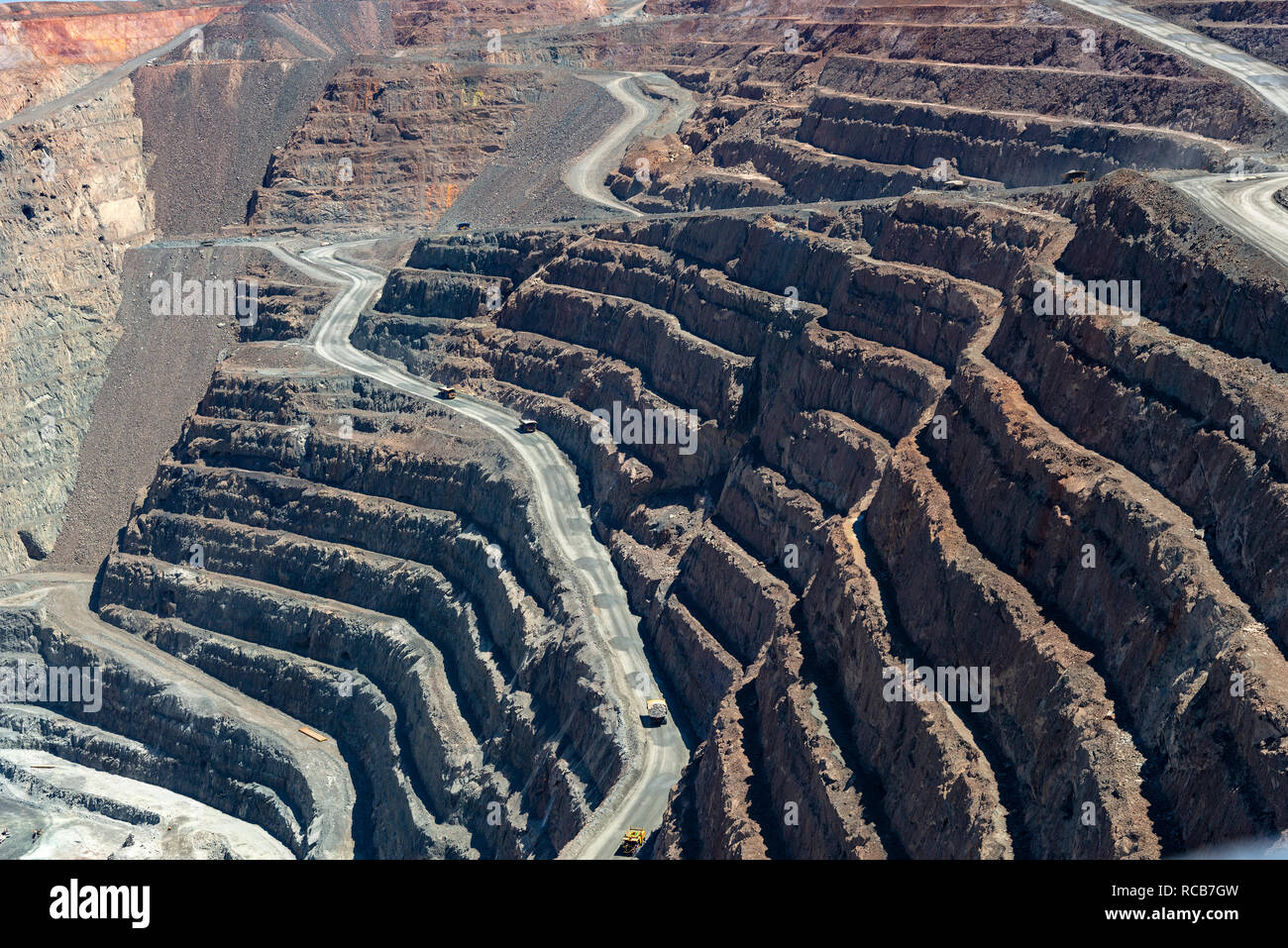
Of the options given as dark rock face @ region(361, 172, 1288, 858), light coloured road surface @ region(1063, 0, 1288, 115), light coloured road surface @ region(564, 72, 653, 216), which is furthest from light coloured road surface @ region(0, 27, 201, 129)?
light coloured road surface @ region(1063, 0, 1288, 115)

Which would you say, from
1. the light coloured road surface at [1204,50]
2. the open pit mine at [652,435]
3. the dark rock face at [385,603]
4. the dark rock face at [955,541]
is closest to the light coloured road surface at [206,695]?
the open pit mine at [652,435]

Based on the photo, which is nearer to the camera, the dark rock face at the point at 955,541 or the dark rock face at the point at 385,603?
the dark rock face at the point at 955,541

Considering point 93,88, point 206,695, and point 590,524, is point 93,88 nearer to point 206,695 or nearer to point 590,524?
point 206,695

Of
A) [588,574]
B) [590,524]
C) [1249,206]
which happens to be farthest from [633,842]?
[1249,206]

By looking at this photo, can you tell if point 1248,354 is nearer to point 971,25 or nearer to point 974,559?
point 974,559

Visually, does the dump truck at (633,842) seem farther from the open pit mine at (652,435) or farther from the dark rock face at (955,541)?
the dark rock face at (955,541)

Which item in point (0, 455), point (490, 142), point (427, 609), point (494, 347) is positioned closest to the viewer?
point (427, 609)

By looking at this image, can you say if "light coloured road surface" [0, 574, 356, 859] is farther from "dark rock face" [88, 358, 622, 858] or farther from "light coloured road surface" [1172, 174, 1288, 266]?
"light coloured road surface" [1172, 174, 1288, 266]
